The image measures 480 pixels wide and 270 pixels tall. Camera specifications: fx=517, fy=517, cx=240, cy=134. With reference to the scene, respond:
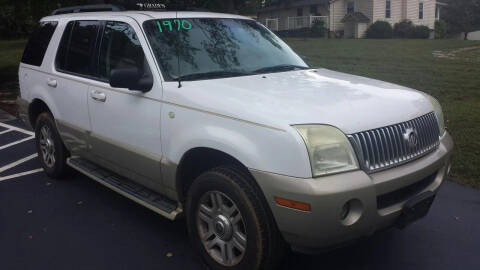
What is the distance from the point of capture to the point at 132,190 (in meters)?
4.50

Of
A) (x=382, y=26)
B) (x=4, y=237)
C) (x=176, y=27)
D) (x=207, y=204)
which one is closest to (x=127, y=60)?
(x=176, y=27)

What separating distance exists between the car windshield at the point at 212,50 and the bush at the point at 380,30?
1329 inches

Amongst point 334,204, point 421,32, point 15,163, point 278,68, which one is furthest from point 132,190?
point 421,32

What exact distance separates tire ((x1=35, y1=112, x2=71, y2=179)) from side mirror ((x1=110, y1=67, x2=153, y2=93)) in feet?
6.64

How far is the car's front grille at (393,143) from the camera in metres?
3.25

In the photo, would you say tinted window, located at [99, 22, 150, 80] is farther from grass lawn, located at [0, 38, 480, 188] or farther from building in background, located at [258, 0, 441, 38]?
building in background, located at [258, 0, 441, 38]

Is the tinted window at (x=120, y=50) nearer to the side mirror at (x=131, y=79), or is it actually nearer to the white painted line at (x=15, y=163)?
the side mirror at (x=131, y=79)

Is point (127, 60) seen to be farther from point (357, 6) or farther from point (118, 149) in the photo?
point (357, 6)

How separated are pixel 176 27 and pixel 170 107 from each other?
37.4 inches

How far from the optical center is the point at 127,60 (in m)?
4.51

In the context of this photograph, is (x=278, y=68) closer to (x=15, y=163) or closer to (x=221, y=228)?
(x=221, y=228)

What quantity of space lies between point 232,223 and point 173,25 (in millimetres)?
1922

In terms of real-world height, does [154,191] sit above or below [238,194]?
below

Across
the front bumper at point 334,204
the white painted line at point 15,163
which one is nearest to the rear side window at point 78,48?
the white painted line at point 15,163
